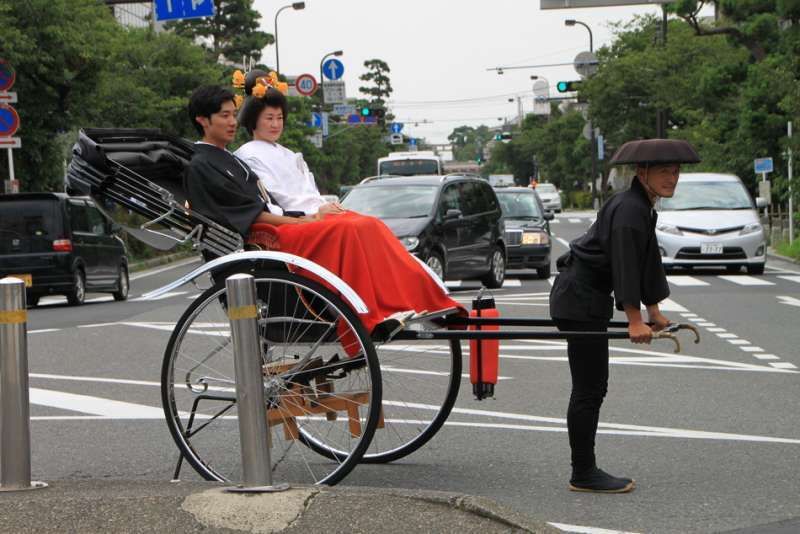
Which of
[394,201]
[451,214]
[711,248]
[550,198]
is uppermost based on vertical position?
[394,201]

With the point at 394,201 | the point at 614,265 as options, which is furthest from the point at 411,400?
the point at 394,201

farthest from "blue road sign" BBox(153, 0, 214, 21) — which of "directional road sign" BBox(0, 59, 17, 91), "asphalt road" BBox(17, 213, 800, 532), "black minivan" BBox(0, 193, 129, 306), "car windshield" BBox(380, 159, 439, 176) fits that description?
"car windshield" BBox(380, 159, 439, 176)

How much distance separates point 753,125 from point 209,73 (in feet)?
60.7

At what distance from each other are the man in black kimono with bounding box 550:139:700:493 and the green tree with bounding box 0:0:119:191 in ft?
68.8

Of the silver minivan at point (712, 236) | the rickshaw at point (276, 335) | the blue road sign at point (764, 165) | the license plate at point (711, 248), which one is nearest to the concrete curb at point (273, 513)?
the rickshaw at point (276, 335)

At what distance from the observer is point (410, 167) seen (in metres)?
46.0

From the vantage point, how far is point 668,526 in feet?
16.2

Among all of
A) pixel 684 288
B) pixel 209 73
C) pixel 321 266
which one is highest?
pixel 209 73

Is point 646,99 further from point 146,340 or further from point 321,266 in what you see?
point 321,266

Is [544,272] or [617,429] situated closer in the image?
[617,429]

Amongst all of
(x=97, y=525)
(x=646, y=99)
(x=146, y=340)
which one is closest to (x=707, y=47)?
(x=646, y=99)

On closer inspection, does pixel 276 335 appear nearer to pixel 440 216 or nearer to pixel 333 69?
pixel 440 216

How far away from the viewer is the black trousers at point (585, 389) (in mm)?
5629

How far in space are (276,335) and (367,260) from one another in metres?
0.56
